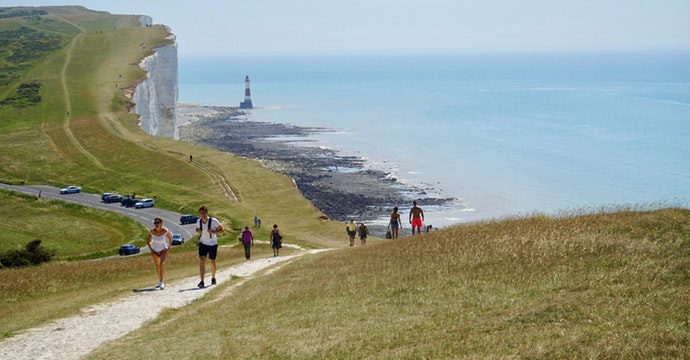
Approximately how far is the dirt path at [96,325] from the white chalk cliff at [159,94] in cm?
9916

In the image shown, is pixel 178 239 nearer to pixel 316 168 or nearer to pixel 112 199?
pixel 112 199

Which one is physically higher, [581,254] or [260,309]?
[581,254]

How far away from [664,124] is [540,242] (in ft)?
533

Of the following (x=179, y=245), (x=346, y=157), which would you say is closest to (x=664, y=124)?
(x=346, y=157)

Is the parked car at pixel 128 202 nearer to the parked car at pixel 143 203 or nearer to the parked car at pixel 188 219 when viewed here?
the parked car at pixel 143 203

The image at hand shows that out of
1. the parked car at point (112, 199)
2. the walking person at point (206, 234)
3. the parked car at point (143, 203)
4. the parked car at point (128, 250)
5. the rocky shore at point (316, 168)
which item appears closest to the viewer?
the walking person at point (206, 234)

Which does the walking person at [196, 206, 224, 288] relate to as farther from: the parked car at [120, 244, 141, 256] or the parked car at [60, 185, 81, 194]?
the parked car at [60, 185, 81, 194]

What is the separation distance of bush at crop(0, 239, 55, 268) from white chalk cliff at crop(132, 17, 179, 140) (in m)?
77.7

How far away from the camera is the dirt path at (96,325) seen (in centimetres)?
1577

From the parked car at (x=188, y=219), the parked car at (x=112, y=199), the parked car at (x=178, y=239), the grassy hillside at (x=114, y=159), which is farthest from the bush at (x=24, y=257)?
the parked car at (x=112, y=199)

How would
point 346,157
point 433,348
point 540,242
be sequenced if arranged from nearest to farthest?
point 433,348 < point 540,242 < point 346,157

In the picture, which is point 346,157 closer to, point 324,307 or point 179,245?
point 179,245

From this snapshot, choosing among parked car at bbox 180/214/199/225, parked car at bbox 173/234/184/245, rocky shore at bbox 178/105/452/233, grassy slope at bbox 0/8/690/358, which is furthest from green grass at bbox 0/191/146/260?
grassy slope at bbox 0/8/690/358

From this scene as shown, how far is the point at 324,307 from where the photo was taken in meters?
16.9
